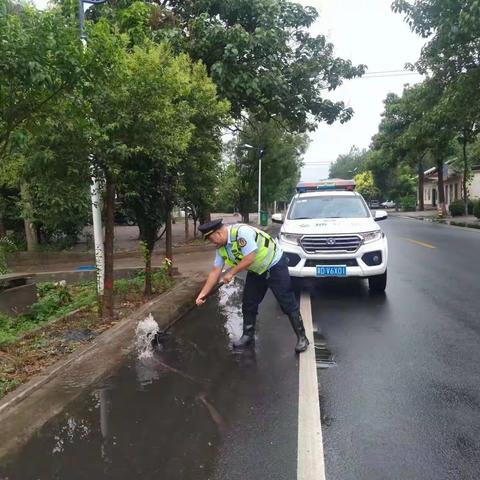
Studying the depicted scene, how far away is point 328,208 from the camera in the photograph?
33.5 feet

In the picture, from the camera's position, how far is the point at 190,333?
7270 mm

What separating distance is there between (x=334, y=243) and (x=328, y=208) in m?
1.49

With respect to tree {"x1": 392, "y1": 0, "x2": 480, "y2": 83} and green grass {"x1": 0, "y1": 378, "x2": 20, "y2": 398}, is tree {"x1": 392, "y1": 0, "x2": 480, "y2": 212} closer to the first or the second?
tree {"x1": 392, "y1": 0, "x2": 480, "y2": 83}

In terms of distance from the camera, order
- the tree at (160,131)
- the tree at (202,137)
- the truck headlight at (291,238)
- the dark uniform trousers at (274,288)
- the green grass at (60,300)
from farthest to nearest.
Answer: the tree at (202,137) < the truck headlight at (291,238) < the green grass at (60,300) < the tree at (160,131) < the dark uniform trousers at (274,288)

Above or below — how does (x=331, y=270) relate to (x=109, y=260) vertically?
below

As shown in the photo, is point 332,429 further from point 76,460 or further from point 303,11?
point 303,11

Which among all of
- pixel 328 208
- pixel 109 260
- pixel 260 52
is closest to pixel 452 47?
pixel 260 52

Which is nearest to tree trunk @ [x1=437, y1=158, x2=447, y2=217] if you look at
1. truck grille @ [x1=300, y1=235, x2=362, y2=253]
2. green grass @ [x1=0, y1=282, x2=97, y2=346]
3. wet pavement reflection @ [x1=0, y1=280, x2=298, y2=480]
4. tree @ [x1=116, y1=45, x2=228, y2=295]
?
tree @ [x1=116, y1=45, x2=228, y2=295]

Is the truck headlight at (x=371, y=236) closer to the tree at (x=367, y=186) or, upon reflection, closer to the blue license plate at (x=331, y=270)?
the blue license plate at (x=331, y=270)

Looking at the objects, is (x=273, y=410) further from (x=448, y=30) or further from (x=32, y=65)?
(x=448, y=30)

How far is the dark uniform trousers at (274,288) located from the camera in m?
6.11

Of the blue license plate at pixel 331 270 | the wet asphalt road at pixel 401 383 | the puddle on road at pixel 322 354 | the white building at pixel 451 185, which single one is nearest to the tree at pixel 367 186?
the white building at pixel 451 185

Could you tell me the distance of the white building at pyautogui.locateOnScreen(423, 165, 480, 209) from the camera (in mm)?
53188

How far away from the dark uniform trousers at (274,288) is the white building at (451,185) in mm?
38978
